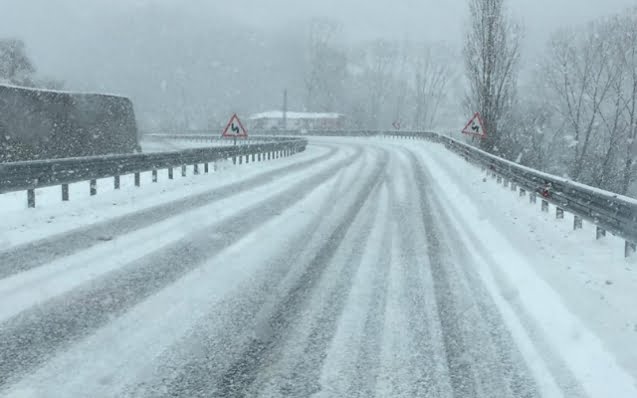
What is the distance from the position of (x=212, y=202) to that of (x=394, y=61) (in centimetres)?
9092

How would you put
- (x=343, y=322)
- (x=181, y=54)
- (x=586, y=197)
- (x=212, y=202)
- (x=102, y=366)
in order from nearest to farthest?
1. (x=102, y=366)
2. (x=343, y=322)
3. (x=586, y=197)
4. (x=212, y=202)
5. (x=181, y=54)

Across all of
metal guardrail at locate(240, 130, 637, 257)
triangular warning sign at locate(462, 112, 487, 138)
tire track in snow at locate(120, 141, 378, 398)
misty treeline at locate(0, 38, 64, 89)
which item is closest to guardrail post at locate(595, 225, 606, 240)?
metal guardrail at locate(240, 130, 637, 257)

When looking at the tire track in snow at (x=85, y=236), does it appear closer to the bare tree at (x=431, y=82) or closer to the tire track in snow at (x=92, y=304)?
the tire track in snow at (x=92, y=304)

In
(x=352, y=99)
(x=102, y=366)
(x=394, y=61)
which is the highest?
(x=394, y=61)

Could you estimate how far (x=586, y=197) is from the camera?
30.4 feet

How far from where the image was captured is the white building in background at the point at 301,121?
9381cm

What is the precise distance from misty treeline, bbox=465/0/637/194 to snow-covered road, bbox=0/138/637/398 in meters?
21.0

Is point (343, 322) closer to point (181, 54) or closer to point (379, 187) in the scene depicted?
point (379, 187)

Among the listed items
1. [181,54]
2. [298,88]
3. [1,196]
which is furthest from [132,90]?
[1,196]

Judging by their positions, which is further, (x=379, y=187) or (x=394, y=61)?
(x=394, y=61)

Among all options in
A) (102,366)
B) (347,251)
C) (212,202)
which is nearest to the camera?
(102,366)

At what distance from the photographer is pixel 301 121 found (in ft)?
323

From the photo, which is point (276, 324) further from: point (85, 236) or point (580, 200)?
point (580, 200)

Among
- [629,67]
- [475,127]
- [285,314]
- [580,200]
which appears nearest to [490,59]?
[475,127]
